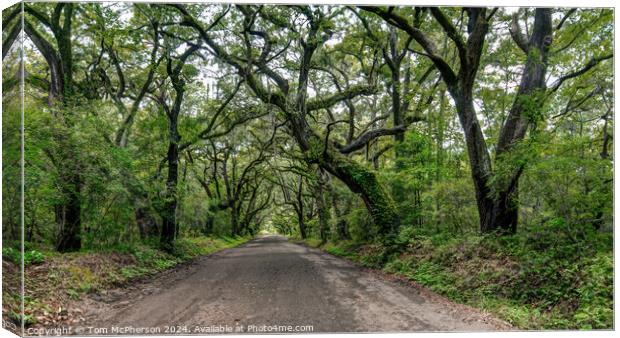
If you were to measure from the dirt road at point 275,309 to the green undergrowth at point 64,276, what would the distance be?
33 cm

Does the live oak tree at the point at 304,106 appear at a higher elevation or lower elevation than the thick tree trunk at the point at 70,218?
higher

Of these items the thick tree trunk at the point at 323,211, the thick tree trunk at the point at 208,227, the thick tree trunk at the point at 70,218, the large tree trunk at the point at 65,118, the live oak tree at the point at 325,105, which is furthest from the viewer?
the thick tree trunk at the point at 208,227

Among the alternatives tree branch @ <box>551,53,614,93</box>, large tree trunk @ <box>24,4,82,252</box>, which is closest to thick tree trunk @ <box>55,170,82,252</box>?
large tree trunk @ <box>24,4,82,252</box>

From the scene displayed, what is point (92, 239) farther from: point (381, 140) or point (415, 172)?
point (381, 140)

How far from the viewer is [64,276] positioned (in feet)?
18.0

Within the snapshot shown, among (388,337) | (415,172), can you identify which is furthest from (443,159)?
(388,337)

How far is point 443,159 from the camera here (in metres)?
10.7

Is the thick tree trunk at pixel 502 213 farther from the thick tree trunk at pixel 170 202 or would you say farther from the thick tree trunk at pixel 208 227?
the thick tree trunk at pixel 208 227

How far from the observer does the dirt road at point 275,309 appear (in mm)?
4457

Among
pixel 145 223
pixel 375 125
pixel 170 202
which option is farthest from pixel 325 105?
pixel 145 223

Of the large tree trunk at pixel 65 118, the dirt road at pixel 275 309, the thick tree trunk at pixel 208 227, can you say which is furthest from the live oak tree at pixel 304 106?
the thick tree trunk at pixel 208 227

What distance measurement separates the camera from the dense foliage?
5.29 metres

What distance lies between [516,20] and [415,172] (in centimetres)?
442

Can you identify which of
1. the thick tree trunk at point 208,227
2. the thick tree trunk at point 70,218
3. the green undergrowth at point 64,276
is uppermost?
the thick tree trunk at point 70,218
